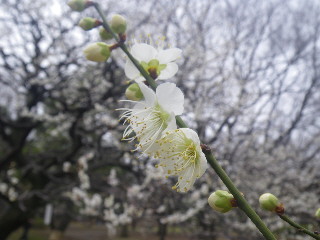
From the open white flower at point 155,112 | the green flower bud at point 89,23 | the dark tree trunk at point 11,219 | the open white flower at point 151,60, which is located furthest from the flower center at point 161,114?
the dark tree trunk at point 11,219

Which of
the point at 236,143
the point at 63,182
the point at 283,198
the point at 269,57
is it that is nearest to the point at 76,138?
the point at 63,182

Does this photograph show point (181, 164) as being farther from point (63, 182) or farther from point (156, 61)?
point (63, 182)

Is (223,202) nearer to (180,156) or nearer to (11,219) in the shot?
(180,156)

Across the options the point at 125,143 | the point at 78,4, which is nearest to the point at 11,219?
the point at 125,143

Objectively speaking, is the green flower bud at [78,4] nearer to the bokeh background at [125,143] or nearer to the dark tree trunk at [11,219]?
the bokeh background at [125,143]

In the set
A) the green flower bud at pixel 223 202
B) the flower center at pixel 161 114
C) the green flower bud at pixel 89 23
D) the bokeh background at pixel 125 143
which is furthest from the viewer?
the bokeh background at pixel 125 143

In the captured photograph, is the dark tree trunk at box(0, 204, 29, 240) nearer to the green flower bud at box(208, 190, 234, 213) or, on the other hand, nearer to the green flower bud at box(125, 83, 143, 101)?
the green flower bud at box(125, 83, 143, 101)

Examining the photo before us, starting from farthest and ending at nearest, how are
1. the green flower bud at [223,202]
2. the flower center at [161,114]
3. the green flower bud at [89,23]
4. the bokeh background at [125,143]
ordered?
the bokeh background at [125,143]
the green flower bud at [89,23]
the flower center at [161,114]
the green flower bud at [223,202]
